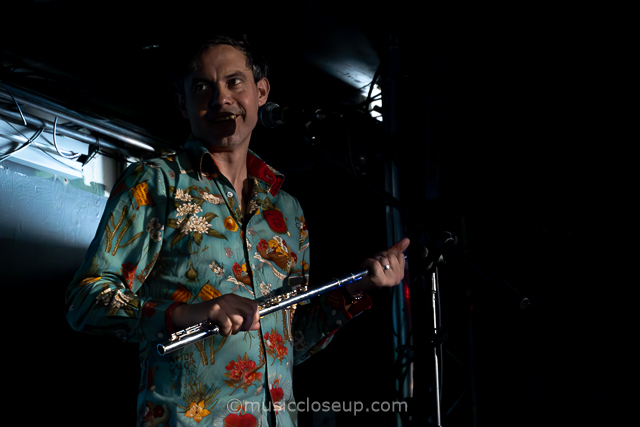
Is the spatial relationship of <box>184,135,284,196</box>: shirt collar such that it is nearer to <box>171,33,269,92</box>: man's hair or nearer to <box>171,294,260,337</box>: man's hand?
<box>171,33,269,92</box>: man's hair

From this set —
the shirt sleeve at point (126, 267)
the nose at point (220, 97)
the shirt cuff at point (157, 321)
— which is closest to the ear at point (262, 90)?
the nose at point (220, 97)

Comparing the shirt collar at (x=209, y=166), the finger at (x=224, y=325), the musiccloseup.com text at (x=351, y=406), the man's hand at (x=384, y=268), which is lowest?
the musiccloseup.com text at (x=351, y=406)

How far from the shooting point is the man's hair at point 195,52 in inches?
64.9

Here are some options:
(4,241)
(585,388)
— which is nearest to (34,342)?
(4,241)

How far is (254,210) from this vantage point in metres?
1.59

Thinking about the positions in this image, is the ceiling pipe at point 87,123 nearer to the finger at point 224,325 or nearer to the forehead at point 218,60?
the forehead at point 218,60

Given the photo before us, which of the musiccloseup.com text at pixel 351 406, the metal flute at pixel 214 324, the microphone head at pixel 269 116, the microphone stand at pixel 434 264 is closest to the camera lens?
the metal flute at pixel 214 324

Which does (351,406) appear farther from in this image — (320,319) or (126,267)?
(126,267)

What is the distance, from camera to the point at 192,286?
4.44 ft

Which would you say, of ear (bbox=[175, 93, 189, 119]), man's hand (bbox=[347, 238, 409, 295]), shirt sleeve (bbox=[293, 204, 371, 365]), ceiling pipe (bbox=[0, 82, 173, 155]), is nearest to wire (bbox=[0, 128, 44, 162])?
ceiling pipe (bbox=[0, 82, 173, 155])

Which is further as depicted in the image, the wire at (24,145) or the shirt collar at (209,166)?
the wire at (24,145)

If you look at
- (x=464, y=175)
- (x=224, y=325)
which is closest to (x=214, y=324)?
(x=224, y=325)

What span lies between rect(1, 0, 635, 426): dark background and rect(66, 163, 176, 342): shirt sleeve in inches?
39.1

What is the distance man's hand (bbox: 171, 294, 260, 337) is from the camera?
1036 millimetres
